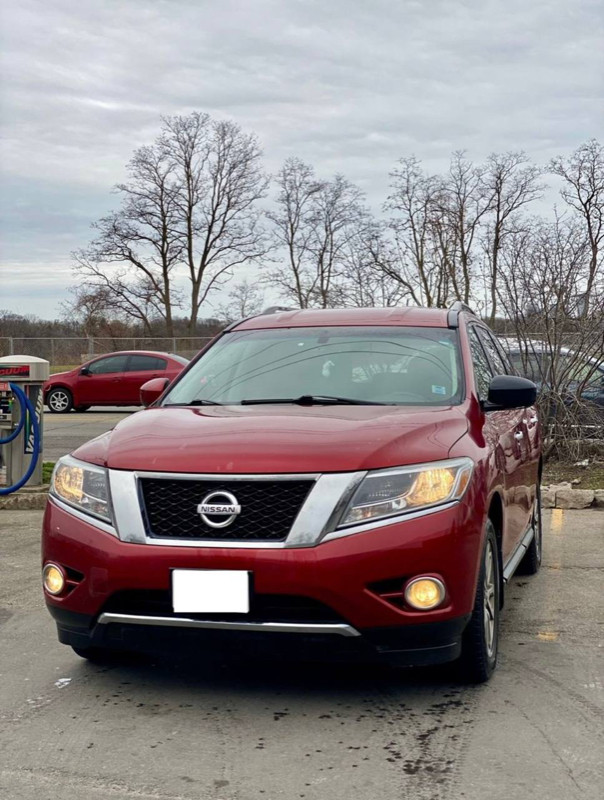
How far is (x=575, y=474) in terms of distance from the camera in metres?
10.1

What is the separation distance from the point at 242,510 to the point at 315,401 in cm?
106

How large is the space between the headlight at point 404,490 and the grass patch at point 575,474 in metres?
5.85

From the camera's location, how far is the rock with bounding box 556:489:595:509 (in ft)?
28.0

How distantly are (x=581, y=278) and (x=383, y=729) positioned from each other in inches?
308

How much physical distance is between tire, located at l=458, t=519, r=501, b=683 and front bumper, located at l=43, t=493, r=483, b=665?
0.14m

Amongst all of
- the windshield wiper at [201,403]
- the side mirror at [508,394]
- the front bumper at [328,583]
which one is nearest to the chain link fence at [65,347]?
the windshield wiper at [201,403]

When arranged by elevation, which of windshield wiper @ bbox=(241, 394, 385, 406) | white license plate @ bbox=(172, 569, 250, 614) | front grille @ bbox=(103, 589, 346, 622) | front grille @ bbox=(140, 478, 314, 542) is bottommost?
front grille @ bbox=(103, 589, 346, 622)

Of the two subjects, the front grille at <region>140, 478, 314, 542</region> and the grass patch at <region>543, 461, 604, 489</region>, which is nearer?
the front grille at <region>140, 478, 314, 542</region>

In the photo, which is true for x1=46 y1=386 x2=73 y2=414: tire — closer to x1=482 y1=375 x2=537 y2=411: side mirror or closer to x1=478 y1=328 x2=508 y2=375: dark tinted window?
x1=478 y1=328 x2=508 y2=375: dark tinted window

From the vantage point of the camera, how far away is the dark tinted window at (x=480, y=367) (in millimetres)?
4887

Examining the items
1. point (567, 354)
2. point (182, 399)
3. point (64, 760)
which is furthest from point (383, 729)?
point (567, 354)

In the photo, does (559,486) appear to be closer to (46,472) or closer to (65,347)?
(46,472)

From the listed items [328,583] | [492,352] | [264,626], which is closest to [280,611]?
[264,626]

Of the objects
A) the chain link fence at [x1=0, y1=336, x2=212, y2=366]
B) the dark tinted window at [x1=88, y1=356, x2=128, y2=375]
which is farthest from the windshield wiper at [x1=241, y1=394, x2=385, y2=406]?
the chain link fence at [x1=0, y1=336, x2=212, y2=366]
